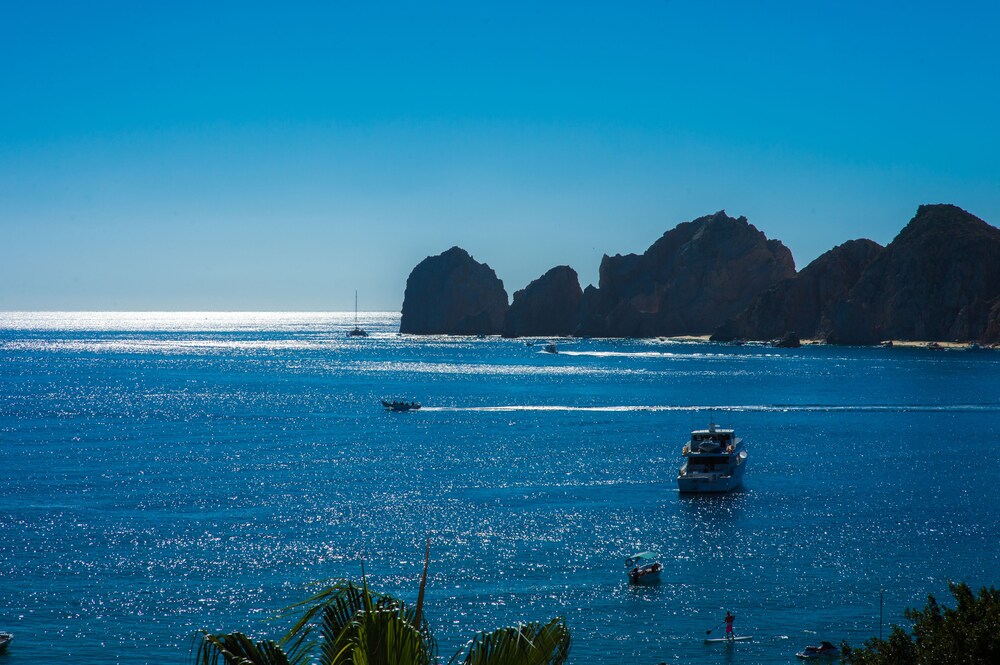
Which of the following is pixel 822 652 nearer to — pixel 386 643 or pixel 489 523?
pixel 489 523

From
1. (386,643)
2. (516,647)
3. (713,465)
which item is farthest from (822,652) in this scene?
(713,465)

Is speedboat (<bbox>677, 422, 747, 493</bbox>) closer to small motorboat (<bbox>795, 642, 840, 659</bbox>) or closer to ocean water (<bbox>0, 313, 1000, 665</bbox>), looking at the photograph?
ocean water (<bbox>0, 313, 1000, 665</bbox>)

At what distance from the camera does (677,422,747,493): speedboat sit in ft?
244

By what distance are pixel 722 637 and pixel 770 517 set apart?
2569cm

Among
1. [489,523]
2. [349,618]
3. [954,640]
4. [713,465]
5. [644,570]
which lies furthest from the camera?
[713,465]

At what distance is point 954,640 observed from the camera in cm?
1925

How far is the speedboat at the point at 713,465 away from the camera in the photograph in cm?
7425

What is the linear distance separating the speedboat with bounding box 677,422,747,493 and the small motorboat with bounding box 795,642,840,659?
34986 millimetres

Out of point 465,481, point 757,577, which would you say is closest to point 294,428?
point 465,481

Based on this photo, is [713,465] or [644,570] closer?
A: [644,570]

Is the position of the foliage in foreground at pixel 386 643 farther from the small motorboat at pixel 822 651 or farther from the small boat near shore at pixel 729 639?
the small boat near shore at pixel 729 639

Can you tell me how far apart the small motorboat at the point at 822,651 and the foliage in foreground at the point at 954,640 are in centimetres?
1711

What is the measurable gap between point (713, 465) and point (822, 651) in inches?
1523

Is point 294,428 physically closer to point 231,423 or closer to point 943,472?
point 231,423
